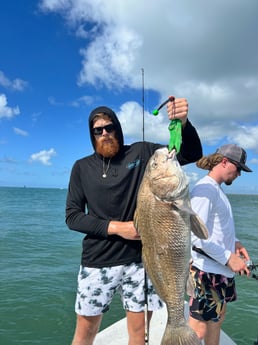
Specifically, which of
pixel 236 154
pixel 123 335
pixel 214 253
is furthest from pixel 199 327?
pixel 236 154

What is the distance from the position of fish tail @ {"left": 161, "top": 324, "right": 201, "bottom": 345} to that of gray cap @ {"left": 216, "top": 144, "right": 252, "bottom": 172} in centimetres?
182

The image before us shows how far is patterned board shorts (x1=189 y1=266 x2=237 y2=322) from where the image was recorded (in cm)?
340

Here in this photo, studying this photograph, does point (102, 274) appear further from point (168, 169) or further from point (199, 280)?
point (168, 169)

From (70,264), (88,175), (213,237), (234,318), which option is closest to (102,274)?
(88,175)

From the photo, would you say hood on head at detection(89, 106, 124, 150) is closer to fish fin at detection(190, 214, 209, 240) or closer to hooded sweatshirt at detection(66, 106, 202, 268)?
hooded sweatshirt at detection(66, 106, 202, 268)

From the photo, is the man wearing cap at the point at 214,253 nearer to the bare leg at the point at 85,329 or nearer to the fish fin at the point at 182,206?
the fish fin at the point at 182,206

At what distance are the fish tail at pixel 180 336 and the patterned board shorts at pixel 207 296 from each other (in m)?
0.79

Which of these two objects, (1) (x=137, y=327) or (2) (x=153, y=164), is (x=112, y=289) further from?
(2) (x=153, y=164)

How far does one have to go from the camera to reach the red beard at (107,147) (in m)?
3.31

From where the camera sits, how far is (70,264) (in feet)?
44.1

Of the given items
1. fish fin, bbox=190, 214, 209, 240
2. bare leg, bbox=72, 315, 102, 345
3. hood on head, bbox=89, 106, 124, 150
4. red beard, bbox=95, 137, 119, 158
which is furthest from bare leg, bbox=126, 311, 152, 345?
hood on head, bbox=89, 106, 124, 150

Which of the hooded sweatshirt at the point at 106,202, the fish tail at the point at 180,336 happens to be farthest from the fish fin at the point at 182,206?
the fish tail at the point at 180,336

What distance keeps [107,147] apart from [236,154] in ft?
4.76

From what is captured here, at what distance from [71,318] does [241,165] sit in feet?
19.6
